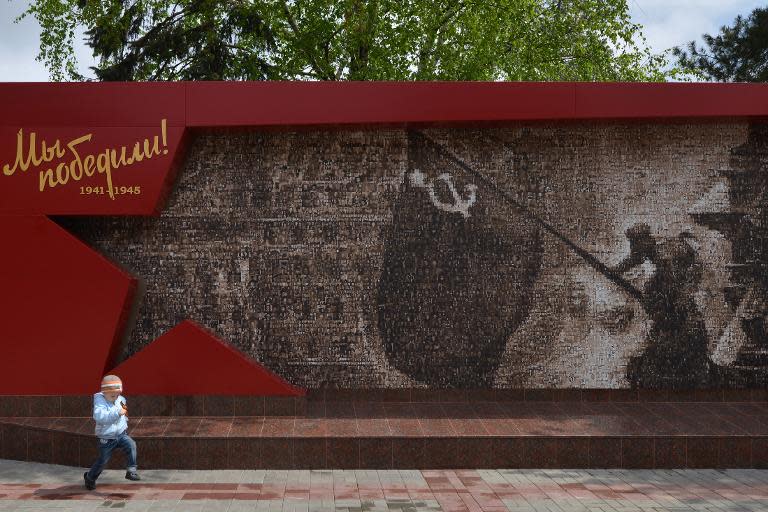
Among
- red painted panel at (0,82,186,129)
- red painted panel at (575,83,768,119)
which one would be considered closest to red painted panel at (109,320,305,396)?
red painted panel at (0,82,186,129)

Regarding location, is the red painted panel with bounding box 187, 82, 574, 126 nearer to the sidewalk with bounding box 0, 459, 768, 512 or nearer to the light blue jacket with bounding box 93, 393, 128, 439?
the light blue jacket with bounding box 93, 393, 128, 439

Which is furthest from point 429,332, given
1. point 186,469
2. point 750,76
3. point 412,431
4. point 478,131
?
point 750,76

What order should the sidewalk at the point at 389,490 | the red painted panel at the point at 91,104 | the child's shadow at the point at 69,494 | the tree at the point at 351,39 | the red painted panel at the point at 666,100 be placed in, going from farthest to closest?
the tree at the point at 351,39, the red painted panel at the point at 666,100, the red painted panel at the point at 91,104, the child's shadow at the point at 69,494, the sidewalk at the point at 389,490

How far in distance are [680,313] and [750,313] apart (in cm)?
71

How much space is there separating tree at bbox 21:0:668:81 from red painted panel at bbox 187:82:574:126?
371 inches

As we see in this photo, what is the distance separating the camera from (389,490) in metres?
6.95

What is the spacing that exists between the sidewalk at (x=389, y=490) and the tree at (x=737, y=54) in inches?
807

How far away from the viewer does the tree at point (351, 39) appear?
18000mm

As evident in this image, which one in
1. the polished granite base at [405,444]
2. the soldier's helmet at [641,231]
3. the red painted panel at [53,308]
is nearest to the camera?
the polished granite base at [405,444]

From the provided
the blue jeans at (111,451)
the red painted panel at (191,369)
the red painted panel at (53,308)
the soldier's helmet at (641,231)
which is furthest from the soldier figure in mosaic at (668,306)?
the red painted panel at (53,308)

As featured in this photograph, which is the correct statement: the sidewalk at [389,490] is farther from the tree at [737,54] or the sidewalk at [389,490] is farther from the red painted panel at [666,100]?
the tree at [737,54]

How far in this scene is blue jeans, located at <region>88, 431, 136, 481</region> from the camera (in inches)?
271

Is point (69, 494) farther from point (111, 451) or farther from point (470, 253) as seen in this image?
point (470, 253)

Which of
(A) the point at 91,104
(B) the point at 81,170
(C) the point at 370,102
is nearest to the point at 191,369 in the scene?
(B) the point at 81,170
